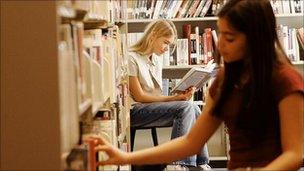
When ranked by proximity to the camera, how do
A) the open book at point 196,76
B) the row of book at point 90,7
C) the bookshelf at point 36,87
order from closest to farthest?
the bookshelf at point 36,87 < the row of book at point 90,7 < the open book at point 196,76

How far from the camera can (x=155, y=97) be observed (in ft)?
12.4

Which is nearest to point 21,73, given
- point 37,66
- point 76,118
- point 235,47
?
point 37,66

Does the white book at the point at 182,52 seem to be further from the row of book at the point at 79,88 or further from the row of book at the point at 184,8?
the row of book at the point at 79,88

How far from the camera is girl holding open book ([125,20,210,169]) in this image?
3.71 metres

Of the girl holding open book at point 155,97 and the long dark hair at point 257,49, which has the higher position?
the long dark hair at point 257,49

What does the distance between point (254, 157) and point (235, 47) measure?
1.15 ft

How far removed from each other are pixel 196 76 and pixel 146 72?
1.17ft

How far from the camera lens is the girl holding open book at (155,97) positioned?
12.2ft

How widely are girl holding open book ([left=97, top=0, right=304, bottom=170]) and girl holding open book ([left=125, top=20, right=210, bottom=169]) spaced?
193 centimetres

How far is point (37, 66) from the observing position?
135 cm

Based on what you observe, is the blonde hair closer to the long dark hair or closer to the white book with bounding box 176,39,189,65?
the white book with bounding box 176,39,189,65

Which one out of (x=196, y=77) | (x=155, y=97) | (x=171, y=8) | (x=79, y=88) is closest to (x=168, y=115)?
(x=155, y=97)

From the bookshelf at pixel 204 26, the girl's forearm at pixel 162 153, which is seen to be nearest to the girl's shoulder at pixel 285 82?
the girl's forearm at pixel 162 153

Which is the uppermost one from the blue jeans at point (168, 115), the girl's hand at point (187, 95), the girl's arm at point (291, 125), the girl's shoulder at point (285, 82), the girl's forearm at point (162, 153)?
the girl's shoulder at point (285, 82)
